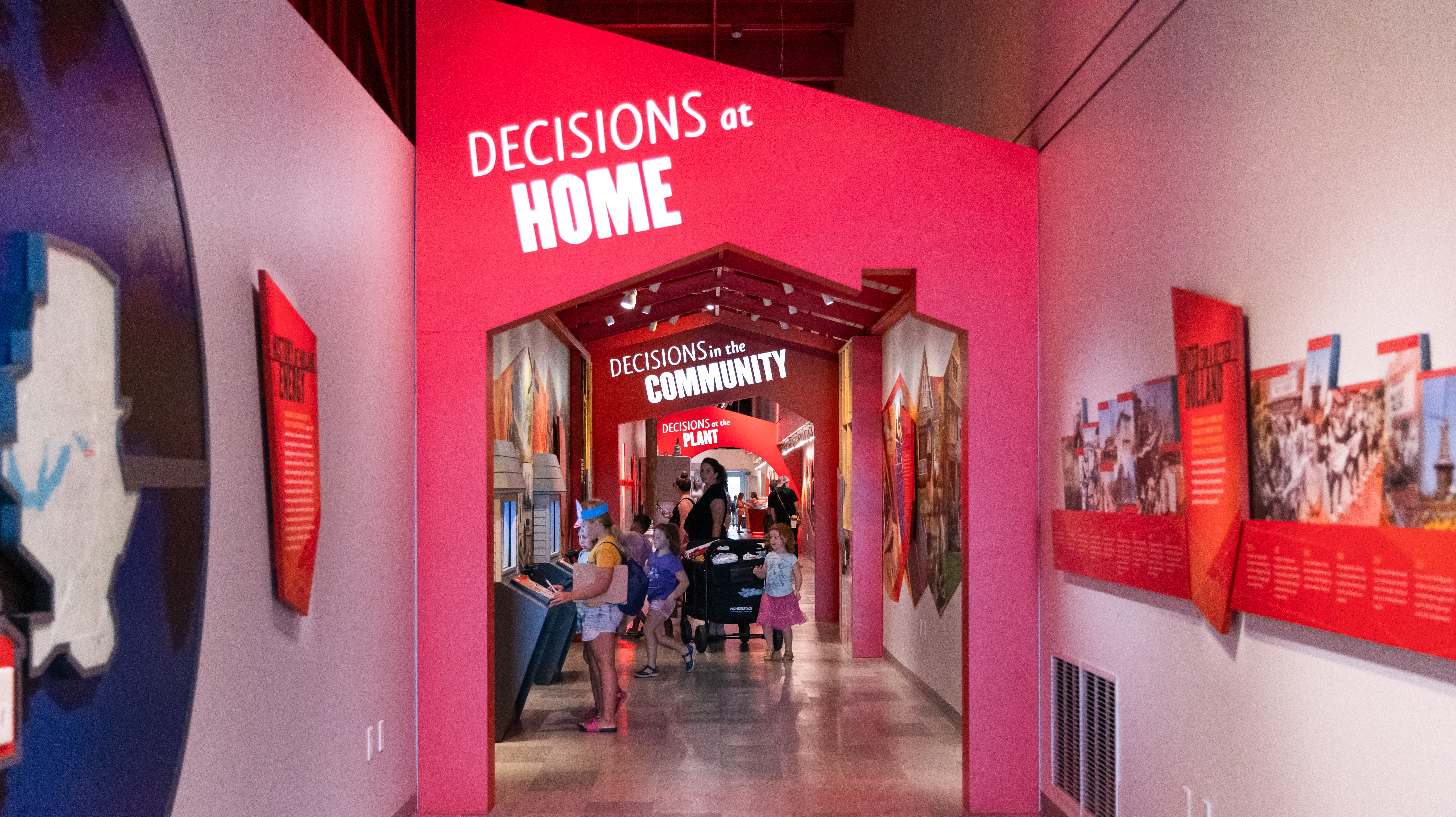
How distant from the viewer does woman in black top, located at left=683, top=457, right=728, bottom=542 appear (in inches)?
495

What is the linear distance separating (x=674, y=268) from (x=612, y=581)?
233 centimetres

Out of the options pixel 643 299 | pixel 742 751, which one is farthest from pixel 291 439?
pixel 643 299

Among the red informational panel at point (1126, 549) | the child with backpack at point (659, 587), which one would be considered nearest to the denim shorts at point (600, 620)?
the child with backpack at point (659, 587)

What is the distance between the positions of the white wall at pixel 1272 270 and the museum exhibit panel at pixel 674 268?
0.02 meters

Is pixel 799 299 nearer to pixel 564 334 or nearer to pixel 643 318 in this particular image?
pixel 564 334

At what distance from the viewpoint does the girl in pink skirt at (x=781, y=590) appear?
9.98 m

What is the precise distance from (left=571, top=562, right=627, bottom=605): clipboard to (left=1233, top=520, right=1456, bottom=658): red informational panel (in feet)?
14.4

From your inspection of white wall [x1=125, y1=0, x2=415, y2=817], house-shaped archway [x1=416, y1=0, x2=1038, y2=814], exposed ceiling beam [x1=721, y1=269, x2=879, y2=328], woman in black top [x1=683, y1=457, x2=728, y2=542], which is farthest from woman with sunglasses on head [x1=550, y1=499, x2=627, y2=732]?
woman in black top [x1=683, y1=457, x2=728, y2=542]

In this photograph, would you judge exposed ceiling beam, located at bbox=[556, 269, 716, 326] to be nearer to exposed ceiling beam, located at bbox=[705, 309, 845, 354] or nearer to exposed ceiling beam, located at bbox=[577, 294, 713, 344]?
exposed ceiling beam, located at bbox=[577, 294, 713, 344]

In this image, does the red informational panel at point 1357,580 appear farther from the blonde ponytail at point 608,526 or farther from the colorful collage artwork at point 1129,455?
the blonde ponytail at point 608,526

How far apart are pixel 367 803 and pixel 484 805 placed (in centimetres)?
89

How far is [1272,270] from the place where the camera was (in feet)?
10.5

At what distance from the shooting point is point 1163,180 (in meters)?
4.04

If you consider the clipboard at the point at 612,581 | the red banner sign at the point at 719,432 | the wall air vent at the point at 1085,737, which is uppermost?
the red banner sign at the point at 719,432
